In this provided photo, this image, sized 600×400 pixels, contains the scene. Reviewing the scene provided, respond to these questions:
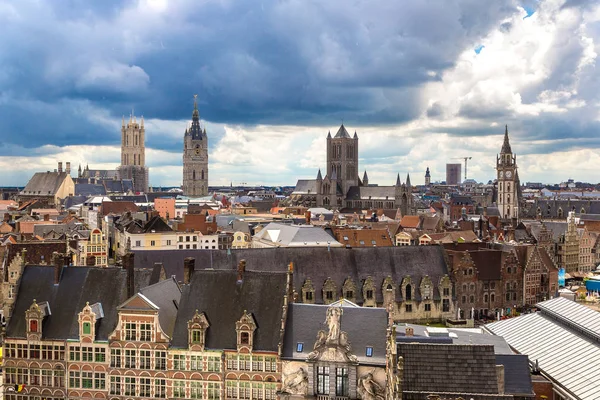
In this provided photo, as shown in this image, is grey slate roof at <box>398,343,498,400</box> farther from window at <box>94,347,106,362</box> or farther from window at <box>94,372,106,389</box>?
window at <box>94,372,106,389</box>

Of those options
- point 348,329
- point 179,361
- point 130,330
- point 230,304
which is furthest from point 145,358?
point 348,329

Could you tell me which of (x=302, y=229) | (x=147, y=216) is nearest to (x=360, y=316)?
(x=302, y=229)

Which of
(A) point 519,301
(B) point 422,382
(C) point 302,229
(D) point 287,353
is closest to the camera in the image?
(B) point 422,382

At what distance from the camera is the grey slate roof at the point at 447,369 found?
43.6 m

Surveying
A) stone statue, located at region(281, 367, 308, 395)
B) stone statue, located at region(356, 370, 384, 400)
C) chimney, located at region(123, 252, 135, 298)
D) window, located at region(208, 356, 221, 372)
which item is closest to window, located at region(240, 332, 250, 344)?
window, located at region(208, 356, 221, 372)

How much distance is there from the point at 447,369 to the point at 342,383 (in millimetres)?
8485

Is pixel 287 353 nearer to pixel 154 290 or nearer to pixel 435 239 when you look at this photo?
pixel 154 290

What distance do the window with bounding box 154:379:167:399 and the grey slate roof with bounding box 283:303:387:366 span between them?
986 centimetres

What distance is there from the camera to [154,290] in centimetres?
5600

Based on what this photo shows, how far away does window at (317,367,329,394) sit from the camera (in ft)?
163

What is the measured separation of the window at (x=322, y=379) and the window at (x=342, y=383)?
2.35 feet

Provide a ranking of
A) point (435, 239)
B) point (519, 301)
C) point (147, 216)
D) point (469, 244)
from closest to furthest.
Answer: point (519, 301) < point (469, 244) < point (435, 239) < point (147, 216)

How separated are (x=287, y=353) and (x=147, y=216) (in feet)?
405

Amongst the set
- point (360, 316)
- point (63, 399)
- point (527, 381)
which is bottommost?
point (63, 399)
